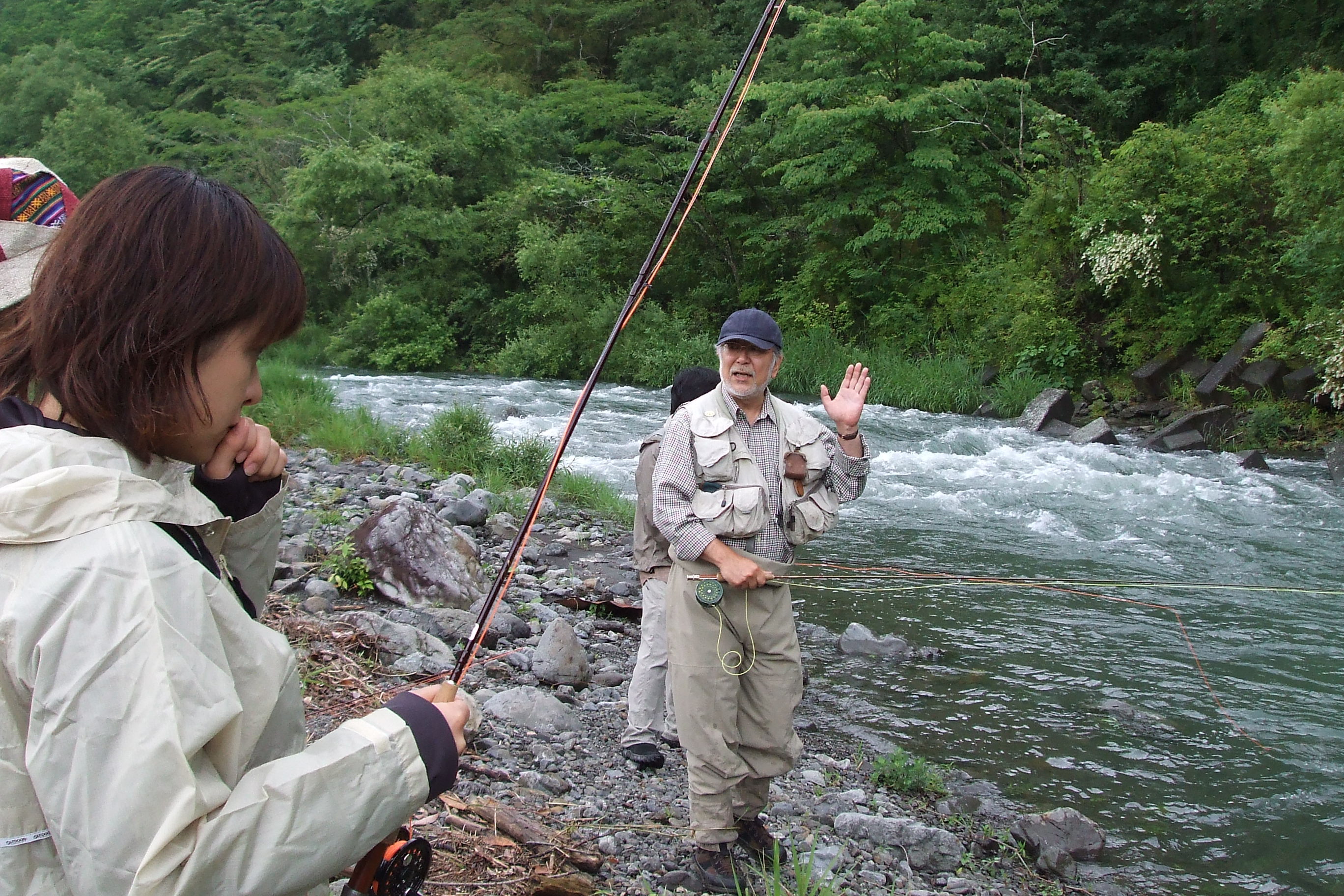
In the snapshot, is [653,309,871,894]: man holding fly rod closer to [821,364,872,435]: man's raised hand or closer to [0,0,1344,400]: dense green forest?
[821,364,872,435]: man's raised hand

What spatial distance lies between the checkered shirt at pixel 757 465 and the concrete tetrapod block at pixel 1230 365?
1316cm

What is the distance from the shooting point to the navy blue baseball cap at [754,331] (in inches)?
143

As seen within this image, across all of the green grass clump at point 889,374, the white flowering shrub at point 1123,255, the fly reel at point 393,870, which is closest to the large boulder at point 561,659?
the fly reel at point 393,870

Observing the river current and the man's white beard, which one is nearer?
the man's white beard

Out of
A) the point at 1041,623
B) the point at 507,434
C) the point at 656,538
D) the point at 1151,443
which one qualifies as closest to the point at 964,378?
the point at 1151,443

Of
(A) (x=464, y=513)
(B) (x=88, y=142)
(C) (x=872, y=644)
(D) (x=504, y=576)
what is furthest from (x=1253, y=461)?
(B) (x=88, y=142)

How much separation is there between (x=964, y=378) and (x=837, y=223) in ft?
24.0

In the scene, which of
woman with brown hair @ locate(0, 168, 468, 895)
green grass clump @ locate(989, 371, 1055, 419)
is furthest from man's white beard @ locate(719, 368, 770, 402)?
green grass clump @ locate(989, 371, 1055, 419)

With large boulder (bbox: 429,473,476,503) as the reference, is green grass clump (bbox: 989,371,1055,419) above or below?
above

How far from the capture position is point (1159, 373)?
16.3 m

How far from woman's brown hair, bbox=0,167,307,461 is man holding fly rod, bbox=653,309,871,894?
231cm

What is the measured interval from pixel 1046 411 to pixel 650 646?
40.3 feet

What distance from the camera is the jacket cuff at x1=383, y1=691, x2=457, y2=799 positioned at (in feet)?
4.02

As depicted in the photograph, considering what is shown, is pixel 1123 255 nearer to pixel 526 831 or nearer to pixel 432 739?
pixel 526 831
